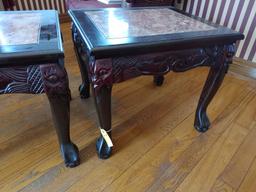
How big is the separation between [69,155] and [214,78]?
803 millimetres

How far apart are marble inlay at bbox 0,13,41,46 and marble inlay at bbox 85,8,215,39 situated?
0.83 feet

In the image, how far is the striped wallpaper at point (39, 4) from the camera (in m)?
2.45

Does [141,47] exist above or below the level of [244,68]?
above

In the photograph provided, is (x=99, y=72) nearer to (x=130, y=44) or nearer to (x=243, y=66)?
(x=130, y=44)

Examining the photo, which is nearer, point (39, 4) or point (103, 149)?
point (103, 149)

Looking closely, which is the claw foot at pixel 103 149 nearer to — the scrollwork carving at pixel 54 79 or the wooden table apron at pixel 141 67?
the wooden table apron at pixel 141 67

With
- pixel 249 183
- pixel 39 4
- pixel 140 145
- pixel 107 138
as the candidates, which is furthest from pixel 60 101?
pixel 39 4

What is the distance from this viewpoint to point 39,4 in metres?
2.56

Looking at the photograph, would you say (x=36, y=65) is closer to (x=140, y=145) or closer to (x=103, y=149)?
(x=103, y=149)

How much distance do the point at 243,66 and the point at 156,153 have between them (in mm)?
1299

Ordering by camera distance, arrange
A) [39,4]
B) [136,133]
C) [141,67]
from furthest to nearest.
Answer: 1. [39,4]
2. [136,133]
3. [141,67]

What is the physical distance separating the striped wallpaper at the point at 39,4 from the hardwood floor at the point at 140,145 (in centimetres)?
A: 159

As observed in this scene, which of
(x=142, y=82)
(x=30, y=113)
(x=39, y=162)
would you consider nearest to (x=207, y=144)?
(x=142, y=82)

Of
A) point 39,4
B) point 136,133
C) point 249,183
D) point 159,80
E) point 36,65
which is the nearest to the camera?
point 36,65
